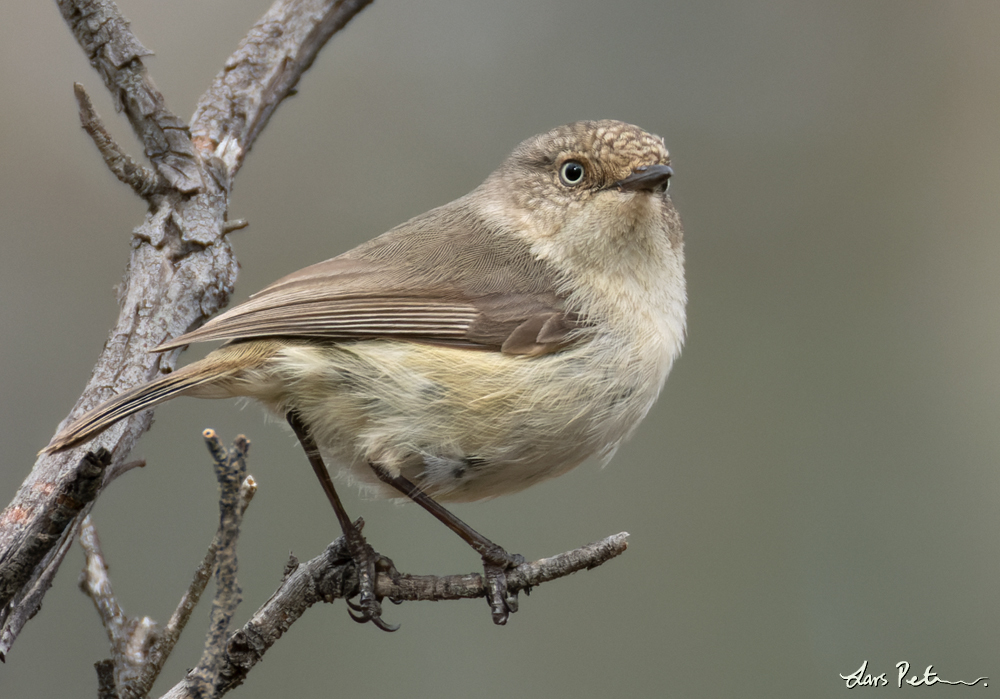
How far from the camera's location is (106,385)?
2.37 meters

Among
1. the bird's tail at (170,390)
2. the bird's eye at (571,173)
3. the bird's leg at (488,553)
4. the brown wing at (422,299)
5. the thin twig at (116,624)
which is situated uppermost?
the bird's eye at (571,173)

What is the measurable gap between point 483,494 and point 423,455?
318 millimetres

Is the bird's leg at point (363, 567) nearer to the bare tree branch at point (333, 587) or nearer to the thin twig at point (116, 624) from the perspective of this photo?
the bare tree branch at point (333, 587)

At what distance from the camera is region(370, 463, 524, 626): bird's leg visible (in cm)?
229

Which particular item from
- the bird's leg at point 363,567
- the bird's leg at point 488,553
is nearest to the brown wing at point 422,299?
the bird's leg at point 488,553

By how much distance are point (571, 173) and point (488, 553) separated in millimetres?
1255

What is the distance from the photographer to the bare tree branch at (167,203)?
2.12 meters

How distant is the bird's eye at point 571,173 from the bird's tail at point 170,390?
1.13m

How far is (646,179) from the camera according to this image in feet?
8.91

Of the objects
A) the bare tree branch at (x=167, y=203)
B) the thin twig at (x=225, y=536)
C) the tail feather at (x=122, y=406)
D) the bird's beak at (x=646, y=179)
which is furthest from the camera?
the bird's beak at (x=646, y=179)

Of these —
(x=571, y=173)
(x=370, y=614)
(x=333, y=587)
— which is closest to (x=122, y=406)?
(x=333, y=587)

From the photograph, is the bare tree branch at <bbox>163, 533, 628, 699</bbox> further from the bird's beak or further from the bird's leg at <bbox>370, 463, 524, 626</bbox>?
the bird's beak

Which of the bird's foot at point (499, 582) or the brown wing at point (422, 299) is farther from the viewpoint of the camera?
the brown wing at point (422, 299)

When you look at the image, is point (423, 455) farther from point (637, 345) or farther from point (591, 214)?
point (591, 214)
